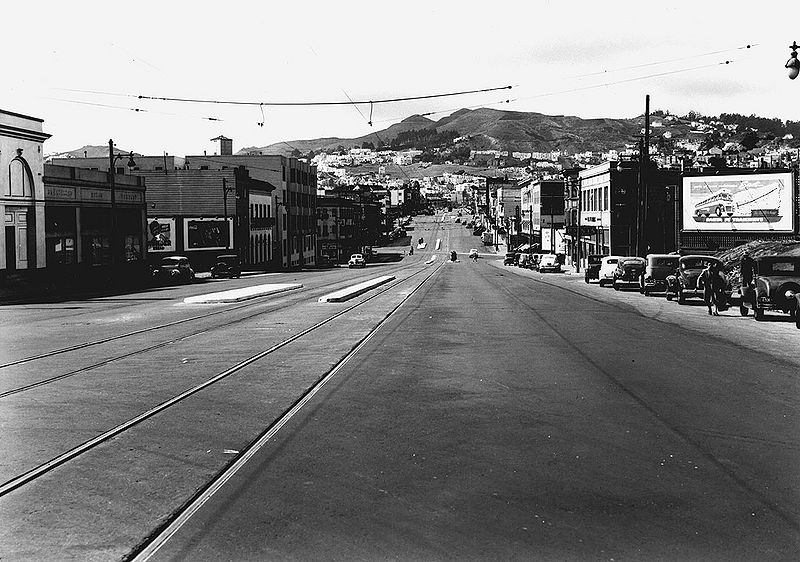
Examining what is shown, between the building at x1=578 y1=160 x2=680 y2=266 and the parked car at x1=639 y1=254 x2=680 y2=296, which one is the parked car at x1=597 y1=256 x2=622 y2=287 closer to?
the parked car at x1=639 y1=254 x2=680 y2=296

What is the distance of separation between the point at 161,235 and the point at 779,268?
207 ft

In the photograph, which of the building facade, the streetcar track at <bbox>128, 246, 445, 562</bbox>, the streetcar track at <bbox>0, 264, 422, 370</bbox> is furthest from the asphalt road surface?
the building facade

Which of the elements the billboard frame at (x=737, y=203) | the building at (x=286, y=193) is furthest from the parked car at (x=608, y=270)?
the building at (x=286, y=193)

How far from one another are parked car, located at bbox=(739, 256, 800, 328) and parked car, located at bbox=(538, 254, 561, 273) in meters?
50.4

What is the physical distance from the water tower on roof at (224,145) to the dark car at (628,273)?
80.3 metres

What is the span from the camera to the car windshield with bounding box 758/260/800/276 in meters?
26.3

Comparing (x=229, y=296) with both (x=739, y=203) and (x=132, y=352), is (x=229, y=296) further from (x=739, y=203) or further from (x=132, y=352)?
(x=739, y=203)

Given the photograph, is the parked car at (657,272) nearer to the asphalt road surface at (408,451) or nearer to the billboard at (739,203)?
the asphalt road surface at (408,451)

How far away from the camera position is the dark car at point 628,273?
4353 cm

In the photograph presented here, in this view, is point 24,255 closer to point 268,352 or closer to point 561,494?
point 268,352

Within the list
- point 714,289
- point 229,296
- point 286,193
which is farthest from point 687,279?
point 286,193

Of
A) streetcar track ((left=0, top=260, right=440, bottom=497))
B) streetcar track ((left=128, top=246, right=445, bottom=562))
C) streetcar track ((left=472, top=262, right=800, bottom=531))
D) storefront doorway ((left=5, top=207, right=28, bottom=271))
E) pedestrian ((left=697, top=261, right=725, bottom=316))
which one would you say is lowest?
streetcar track ((left=472, top=262, right=800, bottom=531))

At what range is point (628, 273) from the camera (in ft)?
143

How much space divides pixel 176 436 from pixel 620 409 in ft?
19.1
